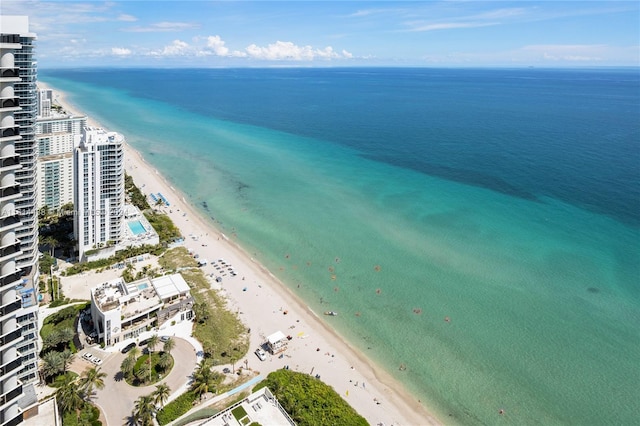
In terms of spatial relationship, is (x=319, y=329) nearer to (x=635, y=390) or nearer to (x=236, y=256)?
(x=236, y=256)

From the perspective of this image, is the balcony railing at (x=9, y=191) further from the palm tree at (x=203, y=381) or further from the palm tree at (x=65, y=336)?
the palm tree at (x=65, y=336)

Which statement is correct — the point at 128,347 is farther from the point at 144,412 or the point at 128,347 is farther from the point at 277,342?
the point at 277,342

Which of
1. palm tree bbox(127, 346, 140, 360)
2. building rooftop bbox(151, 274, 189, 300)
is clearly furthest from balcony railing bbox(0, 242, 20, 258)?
building rooftop bbox(151, 274, 189, 300)

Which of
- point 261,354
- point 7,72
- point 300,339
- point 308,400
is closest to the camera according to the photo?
point 7,72

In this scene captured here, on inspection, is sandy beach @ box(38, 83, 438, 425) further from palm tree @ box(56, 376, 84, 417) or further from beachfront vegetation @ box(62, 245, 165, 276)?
palm tree @ box(56, 376, 84, 417)

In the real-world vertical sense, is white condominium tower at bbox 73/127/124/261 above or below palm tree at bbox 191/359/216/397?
above

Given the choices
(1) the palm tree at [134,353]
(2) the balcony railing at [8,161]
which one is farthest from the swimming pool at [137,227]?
(2) the balcony railing at [8,161]

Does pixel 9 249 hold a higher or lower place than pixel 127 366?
higher

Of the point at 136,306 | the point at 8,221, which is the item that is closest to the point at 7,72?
the point at 8,221
